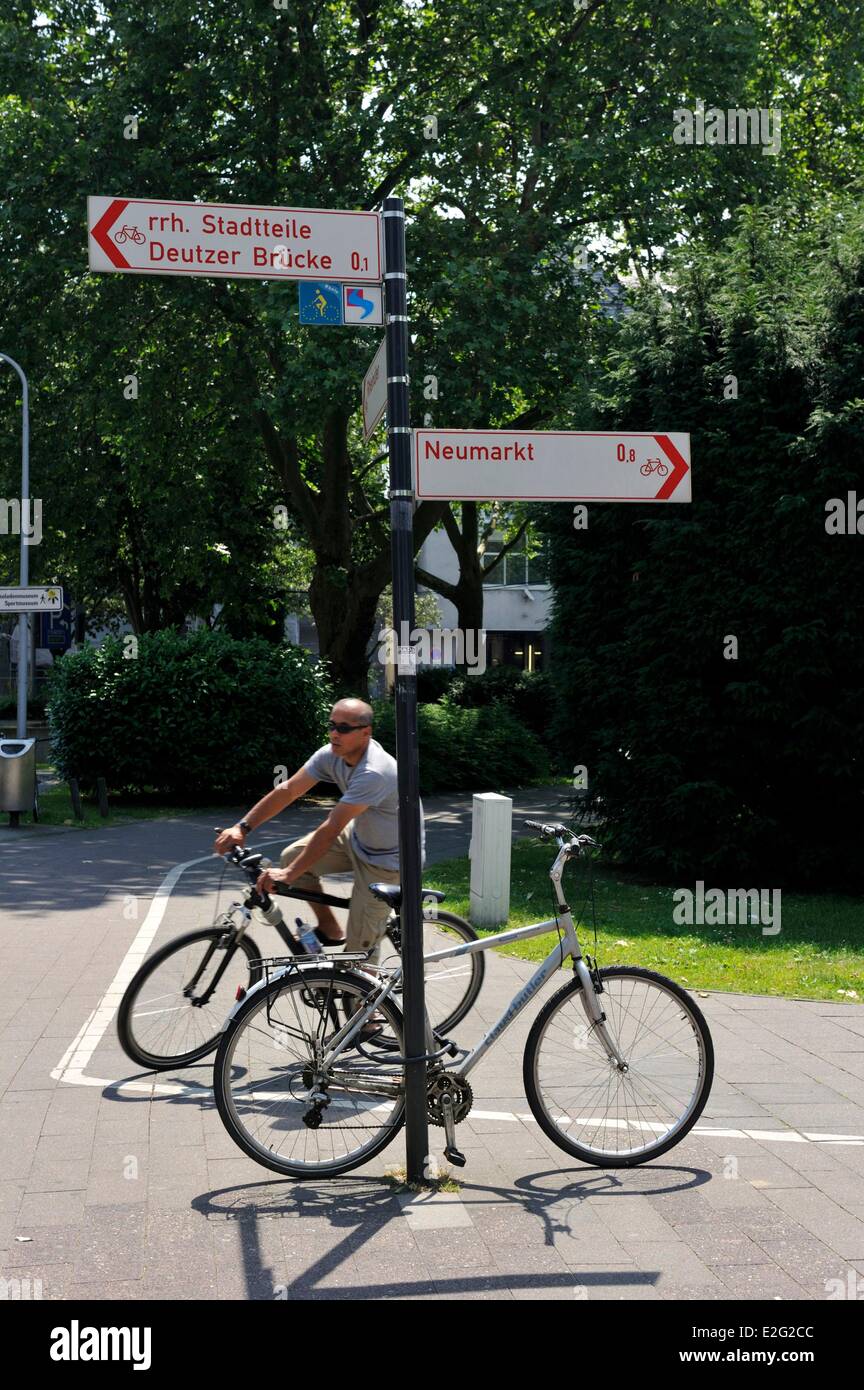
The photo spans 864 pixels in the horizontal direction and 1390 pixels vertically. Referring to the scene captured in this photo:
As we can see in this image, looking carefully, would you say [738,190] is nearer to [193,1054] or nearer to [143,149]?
[143,149]

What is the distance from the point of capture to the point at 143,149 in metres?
21.5

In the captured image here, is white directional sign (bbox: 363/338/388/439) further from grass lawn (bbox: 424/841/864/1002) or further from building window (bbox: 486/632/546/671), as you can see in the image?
building window (bbox: 486/632/546/671)

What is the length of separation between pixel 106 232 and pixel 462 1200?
3.33 m

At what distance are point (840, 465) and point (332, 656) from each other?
1541cm

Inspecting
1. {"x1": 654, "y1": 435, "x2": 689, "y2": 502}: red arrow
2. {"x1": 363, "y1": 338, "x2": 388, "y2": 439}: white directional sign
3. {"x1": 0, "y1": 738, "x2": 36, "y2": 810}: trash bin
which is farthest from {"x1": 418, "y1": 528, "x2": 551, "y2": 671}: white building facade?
{"x1": 654, "y1": 435, "x2": 689, "y2": 502}: red arrow

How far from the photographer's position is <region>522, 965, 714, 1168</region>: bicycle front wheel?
515 centimetres

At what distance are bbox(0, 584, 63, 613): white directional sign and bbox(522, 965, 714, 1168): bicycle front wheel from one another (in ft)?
62.3

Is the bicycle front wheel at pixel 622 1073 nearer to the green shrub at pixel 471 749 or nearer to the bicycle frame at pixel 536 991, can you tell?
the bicycle frame at pixel 536 991

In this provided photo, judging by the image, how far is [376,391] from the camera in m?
5.23

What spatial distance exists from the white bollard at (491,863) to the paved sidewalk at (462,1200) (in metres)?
3.40

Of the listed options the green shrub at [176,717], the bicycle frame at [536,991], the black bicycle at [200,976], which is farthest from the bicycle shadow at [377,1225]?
the green shrub at [176,717]

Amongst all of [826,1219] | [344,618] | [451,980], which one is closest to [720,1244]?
[826,1219]

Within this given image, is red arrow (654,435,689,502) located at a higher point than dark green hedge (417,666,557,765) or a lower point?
higher
